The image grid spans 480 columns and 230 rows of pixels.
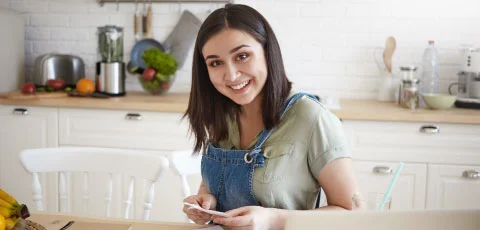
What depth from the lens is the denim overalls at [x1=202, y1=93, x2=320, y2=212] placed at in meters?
1.61

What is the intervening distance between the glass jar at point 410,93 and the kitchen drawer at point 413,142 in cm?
22

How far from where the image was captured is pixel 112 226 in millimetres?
1544

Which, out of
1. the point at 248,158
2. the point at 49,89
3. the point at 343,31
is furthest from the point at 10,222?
the point at 343,31

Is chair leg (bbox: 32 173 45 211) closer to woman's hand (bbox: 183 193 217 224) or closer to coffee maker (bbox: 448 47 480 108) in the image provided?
woman's hand (bbox: 183 193 217 224)

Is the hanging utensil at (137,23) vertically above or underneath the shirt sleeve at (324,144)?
above

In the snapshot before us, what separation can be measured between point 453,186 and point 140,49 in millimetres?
2028

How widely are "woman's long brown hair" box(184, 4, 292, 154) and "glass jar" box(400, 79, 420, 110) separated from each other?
1754mm

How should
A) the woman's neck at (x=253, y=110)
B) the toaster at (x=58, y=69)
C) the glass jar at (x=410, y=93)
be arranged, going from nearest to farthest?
the woman's neck at (x=253, y=110), the glass jar at (x=410, y=93), the toaster at (x=58, y=69)

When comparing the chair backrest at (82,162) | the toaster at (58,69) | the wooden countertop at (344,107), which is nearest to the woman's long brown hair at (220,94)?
the chair backrest at (82,162)

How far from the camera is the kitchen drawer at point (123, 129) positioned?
330 cm

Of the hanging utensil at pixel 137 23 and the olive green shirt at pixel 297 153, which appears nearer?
the olive green shirt at pixel 297 153

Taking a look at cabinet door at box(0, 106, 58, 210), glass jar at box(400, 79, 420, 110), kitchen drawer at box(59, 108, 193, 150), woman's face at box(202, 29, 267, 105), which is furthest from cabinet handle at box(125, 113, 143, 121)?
woman's face at box(202, 29, 267, 105)

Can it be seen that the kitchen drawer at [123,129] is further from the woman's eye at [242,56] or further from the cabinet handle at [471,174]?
the woman's eye at [242,56]

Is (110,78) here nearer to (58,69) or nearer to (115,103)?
(115,103)
